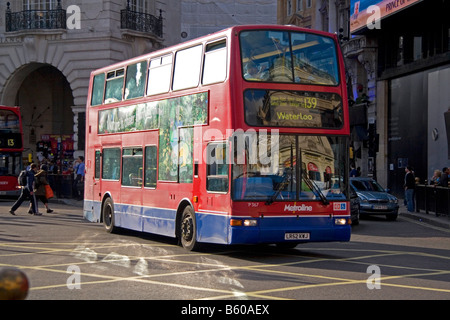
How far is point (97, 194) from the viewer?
21.4 meters

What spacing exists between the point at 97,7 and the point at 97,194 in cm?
2055

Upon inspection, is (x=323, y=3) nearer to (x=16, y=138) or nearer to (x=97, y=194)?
(x=16, y=138)

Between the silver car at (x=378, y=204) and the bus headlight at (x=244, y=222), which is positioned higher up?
the bus headlight at (x=244, y=222)

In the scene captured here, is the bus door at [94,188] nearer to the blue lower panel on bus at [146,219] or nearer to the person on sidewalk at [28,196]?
the blue lower panel on bus at [146,219]

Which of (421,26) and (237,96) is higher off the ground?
(421,26)

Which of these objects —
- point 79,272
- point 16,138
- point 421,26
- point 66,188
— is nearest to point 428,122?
point 421,26

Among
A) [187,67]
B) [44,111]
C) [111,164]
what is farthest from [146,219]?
[44,111]

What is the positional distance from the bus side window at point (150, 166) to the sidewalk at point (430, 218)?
398 inches

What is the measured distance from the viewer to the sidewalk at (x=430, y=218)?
24.7 m

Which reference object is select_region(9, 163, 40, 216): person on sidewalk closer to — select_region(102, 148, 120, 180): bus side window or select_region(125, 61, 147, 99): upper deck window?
select_region(102, 148, 120, 180): bus side window

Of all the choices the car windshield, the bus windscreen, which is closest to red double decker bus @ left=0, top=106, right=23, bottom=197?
the car windshield

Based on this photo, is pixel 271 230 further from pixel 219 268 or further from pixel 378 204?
pixel 378 204

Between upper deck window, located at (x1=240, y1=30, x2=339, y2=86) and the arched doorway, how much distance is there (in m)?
34.2

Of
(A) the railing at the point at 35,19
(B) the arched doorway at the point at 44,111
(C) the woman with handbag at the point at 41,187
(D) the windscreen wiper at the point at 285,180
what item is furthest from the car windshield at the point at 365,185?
(B) the arched doorway at the point at 44,111
